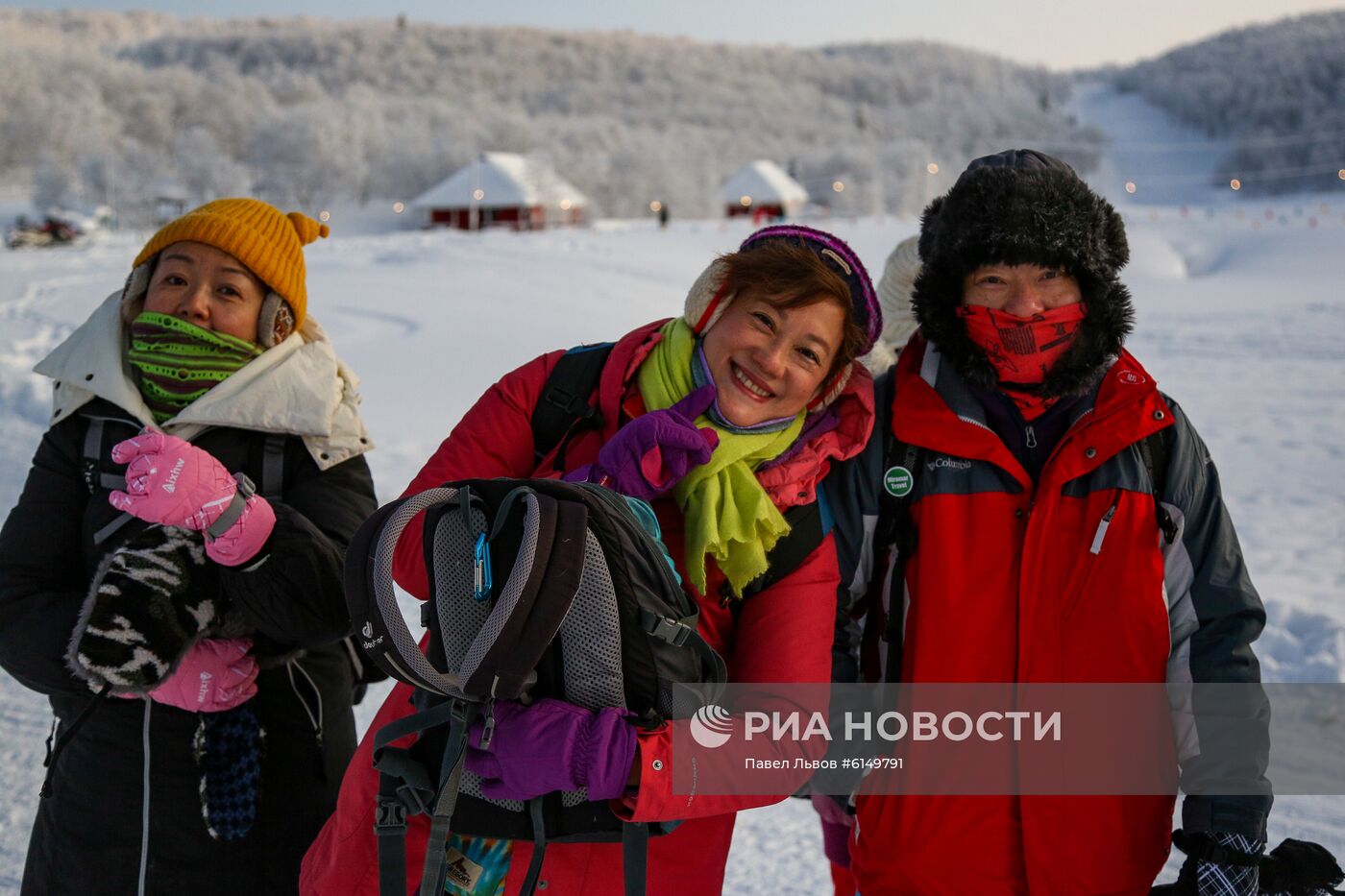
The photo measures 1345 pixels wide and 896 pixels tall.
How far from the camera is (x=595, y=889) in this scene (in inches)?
70.4

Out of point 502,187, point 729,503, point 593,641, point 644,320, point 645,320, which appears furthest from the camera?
point 502,187

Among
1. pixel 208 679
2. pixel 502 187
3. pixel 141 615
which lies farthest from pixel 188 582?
pixel 502 187

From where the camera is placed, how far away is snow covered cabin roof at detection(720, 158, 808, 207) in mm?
48969

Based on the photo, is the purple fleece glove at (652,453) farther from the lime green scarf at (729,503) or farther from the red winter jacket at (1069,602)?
the red winter jacket at (1069,602)

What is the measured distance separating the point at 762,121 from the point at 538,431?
109419 mm

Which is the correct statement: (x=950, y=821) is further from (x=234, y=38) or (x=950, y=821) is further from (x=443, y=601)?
(x=234, y=38)

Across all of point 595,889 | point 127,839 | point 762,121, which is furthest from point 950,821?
point 762,121

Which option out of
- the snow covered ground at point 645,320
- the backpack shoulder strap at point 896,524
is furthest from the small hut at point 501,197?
the backpack shoulder strap at point 896,524

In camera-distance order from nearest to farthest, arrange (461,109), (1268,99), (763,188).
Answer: (763,188)
(1268,99)
(461,109)

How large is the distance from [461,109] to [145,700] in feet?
302

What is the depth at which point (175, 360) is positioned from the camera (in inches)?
85.8

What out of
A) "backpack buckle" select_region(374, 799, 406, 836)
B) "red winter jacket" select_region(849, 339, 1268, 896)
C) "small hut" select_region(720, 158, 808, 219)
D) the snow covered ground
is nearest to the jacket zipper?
"red winter jacket" select_region(849, 339, 1268, 896)

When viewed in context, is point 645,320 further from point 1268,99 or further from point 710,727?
point 1268,99

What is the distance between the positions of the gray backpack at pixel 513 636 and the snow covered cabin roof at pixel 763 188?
1927 inches
